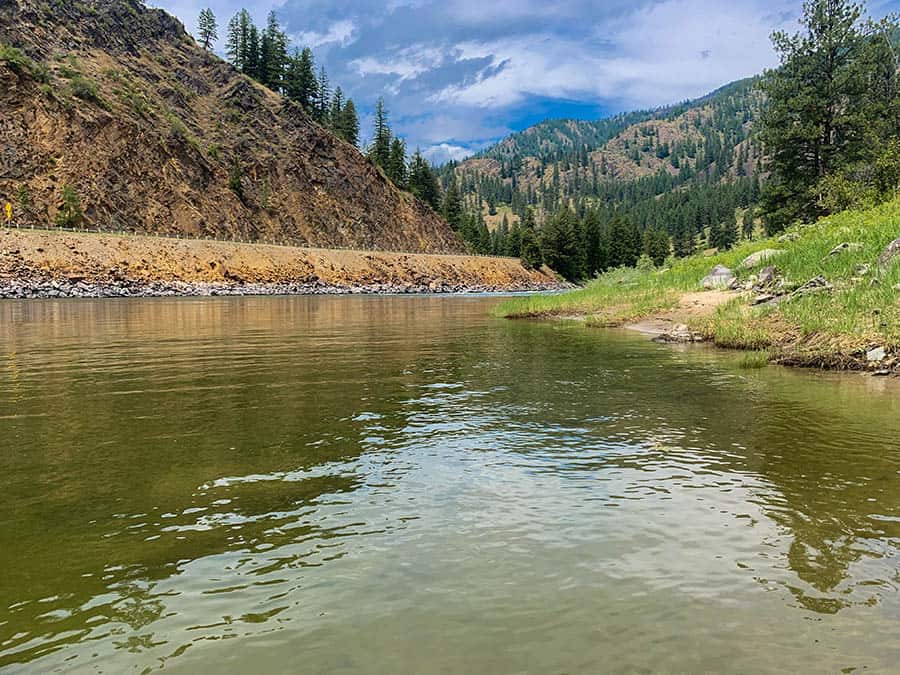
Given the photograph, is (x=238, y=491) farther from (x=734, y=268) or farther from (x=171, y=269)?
(x=171, y=269)

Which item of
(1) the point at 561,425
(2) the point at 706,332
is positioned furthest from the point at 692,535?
(2) the point at 706,332

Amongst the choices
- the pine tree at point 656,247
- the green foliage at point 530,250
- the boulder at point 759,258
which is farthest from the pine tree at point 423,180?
the boulder at point 759,258

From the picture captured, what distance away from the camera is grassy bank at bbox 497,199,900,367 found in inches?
535

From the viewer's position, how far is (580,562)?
470 centimetres

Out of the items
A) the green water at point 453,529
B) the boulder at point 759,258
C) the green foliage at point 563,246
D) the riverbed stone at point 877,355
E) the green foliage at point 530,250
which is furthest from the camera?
the green foliage at point 563,246

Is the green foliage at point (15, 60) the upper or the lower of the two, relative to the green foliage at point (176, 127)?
upper

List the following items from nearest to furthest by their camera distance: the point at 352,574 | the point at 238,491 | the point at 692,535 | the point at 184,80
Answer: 1. the point at 352,574
2. the point at 692,535
3. the point at 238,491
4. the point at 184,80

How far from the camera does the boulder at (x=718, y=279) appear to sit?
83.2 feet

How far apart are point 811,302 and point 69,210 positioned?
2993 inches

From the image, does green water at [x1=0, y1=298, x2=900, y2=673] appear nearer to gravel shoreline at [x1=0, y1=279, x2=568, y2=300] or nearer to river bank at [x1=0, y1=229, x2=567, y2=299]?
gravel shoreline at [x1=0, y1=279, x2=568, y2=300]

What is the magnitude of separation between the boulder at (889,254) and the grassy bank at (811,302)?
0.22 meters

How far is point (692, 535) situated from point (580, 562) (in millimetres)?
1210

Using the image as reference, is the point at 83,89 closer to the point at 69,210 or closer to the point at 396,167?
the point at 69,210

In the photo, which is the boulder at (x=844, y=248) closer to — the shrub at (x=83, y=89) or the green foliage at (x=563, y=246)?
the shrub at (x=83, y=89)
